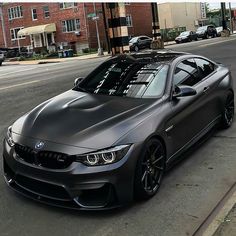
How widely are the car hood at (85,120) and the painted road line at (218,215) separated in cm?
115

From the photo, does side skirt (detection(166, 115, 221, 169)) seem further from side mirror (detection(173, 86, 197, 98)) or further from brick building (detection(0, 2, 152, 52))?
brick building (detection(0, 2, 152, 52))

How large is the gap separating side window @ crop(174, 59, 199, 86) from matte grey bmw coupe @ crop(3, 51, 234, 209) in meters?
0.02

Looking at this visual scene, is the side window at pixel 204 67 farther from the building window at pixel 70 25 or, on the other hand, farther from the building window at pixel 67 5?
the building window at pixel 67 5

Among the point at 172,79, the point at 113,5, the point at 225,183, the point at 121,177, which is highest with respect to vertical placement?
the point at 113,5

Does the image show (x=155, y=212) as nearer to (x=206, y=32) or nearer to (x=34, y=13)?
(x=206, y=32)

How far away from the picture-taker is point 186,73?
248 inches

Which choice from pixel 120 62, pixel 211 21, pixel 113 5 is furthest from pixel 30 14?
pixel 120 62

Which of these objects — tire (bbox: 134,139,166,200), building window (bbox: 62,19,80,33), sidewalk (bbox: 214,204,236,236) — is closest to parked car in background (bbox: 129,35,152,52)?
building window (bbox: 62,19,80,33)

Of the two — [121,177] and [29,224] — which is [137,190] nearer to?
[121,177]

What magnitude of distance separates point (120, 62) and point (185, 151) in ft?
5.14

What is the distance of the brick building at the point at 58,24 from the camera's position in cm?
5356

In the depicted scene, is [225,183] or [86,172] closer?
[86,172]

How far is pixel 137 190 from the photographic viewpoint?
462 cm

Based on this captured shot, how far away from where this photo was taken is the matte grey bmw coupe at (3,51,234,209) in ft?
14.2
